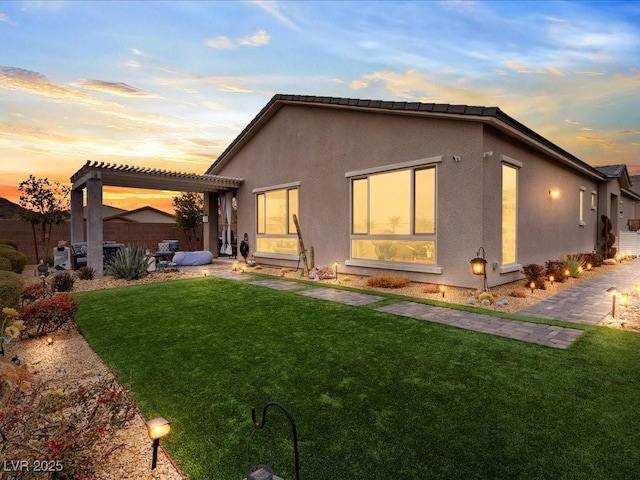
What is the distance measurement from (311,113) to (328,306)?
730 cm

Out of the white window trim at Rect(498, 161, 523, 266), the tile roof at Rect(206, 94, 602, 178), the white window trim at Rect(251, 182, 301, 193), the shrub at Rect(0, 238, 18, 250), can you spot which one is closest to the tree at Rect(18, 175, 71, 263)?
A: the shrub at Rect(0, 238, 18, 250)

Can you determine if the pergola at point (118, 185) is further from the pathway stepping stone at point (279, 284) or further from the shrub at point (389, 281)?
the shrub at point (389, 281)

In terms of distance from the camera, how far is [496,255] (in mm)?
7730

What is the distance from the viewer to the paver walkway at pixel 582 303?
17.9 feet

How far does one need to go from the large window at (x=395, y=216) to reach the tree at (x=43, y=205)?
13914mm

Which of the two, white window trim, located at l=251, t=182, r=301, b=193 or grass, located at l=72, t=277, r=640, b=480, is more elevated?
white window trim, located at l=251, t=182, r=301, b=193

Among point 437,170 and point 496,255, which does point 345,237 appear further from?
point 496,255

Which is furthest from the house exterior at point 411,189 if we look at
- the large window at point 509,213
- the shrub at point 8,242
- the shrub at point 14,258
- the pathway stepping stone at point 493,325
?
the shrub at point 8,242

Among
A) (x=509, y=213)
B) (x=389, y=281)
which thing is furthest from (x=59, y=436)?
(x=509, y=213)

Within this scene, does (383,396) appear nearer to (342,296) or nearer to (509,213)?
(342,296)

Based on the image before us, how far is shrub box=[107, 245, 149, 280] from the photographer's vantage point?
9.77 m

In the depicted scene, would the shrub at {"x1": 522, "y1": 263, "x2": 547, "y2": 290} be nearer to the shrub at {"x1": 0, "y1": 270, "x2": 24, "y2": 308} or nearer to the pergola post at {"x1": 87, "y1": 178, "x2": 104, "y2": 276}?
the shrub at {"x1": 0, "y1": 270, "x2": 24, "y2": 308}

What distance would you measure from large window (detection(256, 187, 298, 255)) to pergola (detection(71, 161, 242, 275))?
196 centimetres

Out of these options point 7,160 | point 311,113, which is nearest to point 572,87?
point 311,113
